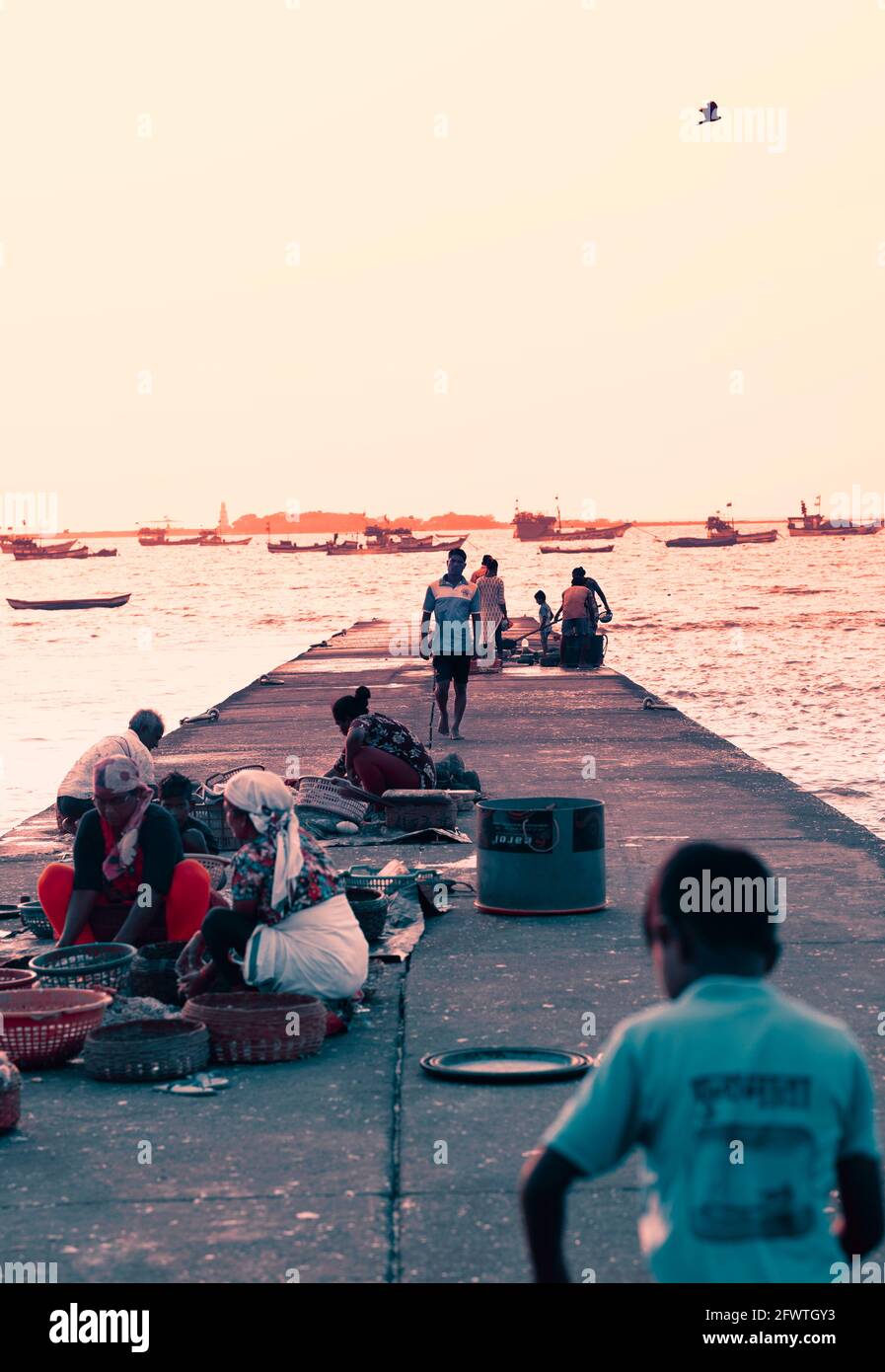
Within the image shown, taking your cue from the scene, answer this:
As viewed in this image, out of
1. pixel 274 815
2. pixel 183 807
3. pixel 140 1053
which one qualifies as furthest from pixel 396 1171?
pixel 183 807

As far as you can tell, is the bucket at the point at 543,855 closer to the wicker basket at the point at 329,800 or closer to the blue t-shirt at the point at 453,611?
the wicker basket at the point at 329,800

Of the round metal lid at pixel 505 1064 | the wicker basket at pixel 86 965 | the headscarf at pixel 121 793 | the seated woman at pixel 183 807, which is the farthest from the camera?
the seated woman at pixel 183 807

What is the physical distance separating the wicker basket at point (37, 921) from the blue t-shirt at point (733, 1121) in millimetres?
6407

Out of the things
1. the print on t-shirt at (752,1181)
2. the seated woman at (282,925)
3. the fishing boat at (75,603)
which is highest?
the print on t-shirt at (752,1181)

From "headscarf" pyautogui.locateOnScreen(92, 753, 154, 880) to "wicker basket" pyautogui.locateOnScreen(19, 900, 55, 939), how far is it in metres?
1.35

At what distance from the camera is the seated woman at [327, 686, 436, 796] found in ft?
40.5

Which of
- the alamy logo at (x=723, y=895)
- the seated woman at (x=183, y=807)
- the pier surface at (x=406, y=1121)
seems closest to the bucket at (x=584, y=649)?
the pier surface at (x=406, y=1121)

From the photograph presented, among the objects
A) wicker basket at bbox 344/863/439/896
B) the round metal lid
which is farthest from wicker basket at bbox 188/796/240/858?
the round metal lid

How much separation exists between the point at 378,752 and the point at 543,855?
3523mm

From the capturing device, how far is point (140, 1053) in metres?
6.17

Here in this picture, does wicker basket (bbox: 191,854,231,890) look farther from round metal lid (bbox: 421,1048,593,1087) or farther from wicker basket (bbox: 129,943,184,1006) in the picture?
round metal lid (bbox: 421,1048,593,1087)

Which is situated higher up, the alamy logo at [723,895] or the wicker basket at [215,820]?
the alamy logo at [723,895]

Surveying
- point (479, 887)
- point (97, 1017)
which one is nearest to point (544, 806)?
point (479, 887)

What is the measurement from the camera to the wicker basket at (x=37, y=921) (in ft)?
28.6
